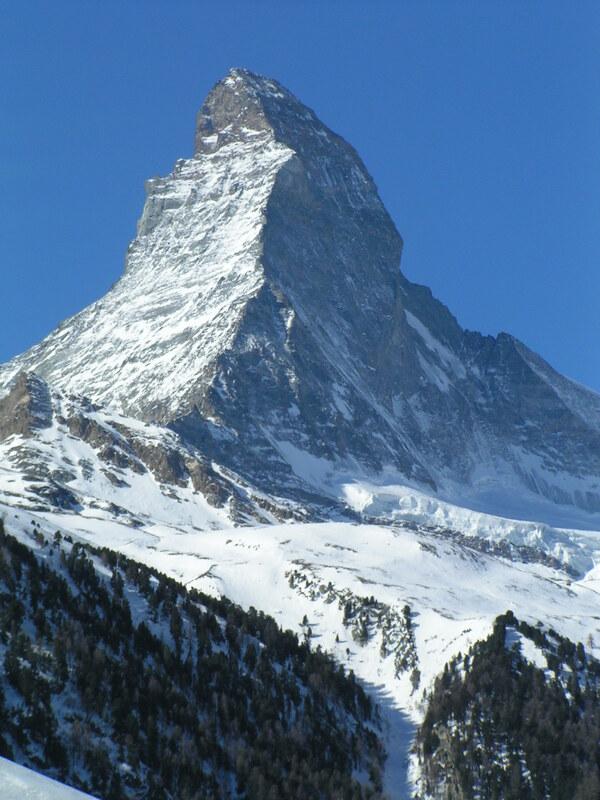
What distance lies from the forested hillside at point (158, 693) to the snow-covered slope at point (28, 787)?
161 ft

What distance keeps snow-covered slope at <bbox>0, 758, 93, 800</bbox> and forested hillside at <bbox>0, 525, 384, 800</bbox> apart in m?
48.9

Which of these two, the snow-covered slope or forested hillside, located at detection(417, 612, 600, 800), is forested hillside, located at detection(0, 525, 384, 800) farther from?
the snow-covered slope

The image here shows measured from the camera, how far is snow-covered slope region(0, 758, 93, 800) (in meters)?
23.4

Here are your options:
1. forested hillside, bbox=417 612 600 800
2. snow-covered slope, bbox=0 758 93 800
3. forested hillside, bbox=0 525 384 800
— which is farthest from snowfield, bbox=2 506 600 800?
snow-covered slope, bbox=0 758 93 800

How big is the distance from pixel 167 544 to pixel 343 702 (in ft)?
271

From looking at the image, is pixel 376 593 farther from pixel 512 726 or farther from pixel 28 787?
pixel 28 787

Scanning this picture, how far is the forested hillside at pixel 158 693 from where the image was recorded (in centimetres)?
7769

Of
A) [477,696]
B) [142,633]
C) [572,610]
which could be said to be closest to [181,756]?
[142,633]

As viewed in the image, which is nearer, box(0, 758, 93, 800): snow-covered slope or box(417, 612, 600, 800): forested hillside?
box(0, 758, 93, 800): snow-covered slope

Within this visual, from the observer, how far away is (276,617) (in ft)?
477

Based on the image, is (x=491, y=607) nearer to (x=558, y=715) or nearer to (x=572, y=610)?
(x=572, y=610)

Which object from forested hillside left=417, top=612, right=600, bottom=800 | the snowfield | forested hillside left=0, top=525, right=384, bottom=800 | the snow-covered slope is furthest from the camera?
the snowfield

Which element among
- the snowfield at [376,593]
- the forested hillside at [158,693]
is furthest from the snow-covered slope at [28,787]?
the snowfield at [376,593]

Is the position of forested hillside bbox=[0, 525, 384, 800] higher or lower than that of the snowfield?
lower
